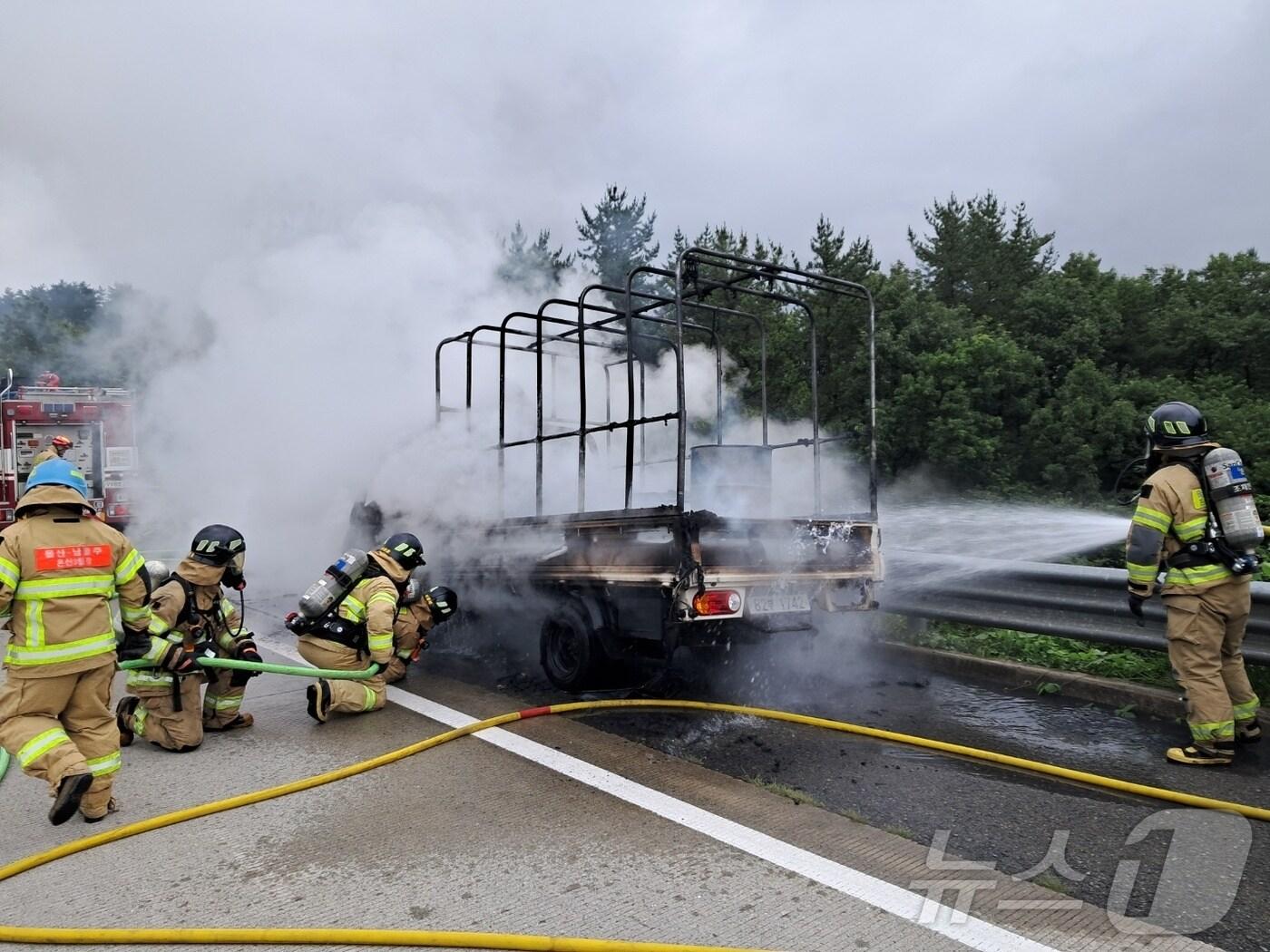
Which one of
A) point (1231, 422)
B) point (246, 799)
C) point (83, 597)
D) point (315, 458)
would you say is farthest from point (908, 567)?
point (1231, 422)

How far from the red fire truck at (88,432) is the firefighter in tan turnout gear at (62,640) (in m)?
11.5

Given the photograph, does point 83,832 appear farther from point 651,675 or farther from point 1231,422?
point 1231,422

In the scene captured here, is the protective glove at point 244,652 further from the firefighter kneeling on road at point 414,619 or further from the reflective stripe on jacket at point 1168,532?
the reflective stripe on jacket at point 1168,532

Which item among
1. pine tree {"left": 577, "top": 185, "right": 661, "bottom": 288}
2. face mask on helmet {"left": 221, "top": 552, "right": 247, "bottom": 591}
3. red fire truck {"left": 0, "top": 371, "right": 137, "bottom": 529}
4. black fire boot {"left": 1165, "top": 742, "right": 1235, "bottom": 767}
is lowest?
black fire boot {"left": 1165, "top": 742, "right": 1235, "bottom": 767}

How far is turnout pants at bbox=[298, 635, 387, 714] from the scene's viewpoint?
5.21m

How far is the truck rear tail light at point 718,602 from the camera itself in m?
4.80

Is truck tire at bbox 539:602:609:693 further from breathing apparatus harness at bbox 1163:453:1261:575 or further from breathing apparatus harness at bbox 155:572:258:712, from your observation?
breathing apparatus harness at bbox 1163:453:1261:575

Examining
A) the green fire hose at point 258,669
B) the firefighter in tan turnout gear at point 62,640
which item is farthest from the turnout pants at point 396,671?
the firefighter in tan turnout gear at point 62,640

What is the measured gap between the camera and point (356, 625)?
5.33 m

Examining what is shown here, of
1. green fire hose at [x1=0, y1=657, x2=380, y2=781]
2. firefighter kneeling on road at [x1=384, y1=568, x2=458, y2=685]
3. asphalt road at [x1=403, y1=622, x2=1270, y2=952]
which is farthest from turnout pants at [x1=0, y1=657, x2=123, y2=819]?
asphalt road at [x1=403, y1=622, x2=1270, y2=952]

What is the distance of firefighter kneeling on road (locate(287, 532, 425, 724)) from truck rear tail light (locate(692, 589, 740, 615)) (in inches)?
71.5

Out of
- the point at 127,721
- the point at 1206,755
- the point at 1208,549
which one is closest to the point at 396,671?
the point at 127,721

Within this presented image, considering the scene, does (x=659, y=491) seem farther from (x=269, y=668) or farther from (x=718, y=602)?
(x=269, y=668)

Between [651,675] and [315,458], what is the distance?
5.03 meters
